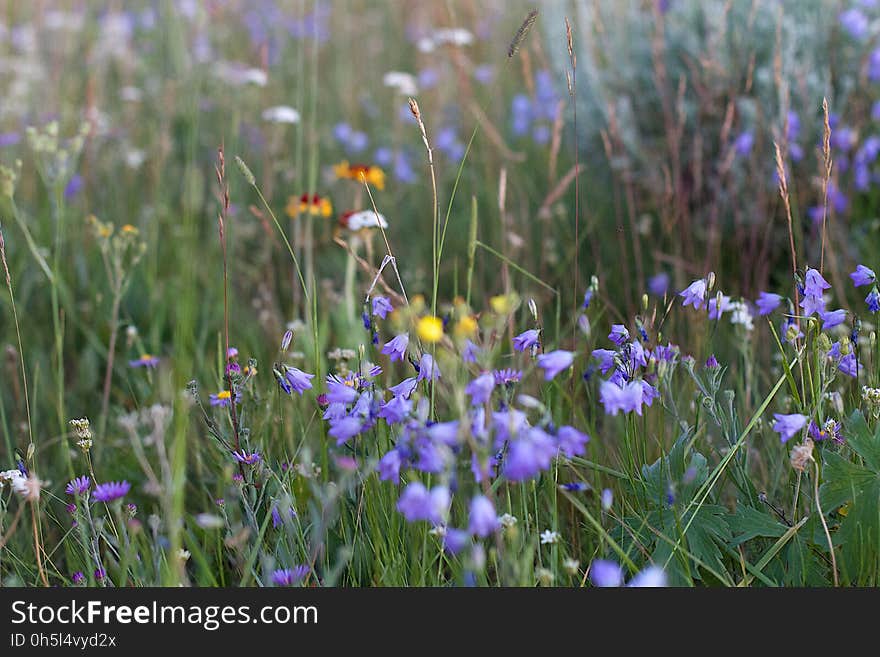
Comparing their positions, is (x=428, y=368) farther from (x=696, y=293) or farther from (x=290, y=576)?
(x=696, y=293)

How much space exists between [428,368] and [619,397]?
0.30m

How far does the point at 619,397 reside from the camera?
1400mm

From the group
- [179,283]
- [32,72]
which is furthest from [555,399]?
[32,72]

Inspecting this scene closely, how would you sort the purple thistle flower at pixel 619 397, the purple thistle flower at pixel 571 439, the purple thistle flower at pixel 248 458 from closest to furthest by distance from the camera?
the purple thistle flower at pixel 571 439
the purple thistle flower at pixel 619 397
the purple thistle flower at pixel 248 458

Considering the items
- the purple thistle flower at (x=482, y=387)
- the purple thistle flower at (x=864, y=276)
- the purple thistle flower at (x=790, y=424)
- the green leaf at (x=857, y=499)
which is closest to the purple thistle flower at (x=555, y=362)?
the purple thistle flower at (x=482, y=387)

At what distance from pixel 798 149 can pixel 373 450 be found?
2012 millimetres

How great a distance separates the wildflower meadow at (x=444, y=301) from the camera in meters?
1.49

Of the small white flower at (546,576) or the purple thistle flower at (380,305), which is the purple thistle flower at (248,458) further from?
the small white flower at (546,576)

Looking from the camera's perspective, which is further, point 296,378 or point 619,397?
point 296,378

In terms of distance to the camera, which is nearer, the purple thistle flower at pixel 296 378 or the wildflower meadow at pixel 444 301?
the wildflower meadow at pixel 444 301

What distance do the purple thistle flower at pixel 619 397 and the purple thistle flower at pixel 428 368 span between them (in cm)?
25

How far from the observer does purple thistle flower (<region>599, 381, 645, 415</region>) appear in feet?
4.57

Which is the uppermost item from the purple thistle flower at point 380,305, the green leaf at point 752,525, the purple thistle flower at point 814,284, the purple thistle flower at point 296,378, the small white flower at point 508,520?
the purple thistle flower at point 814,284

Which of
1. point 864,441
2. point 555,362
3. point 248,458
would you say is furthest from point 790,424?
point 248,458
